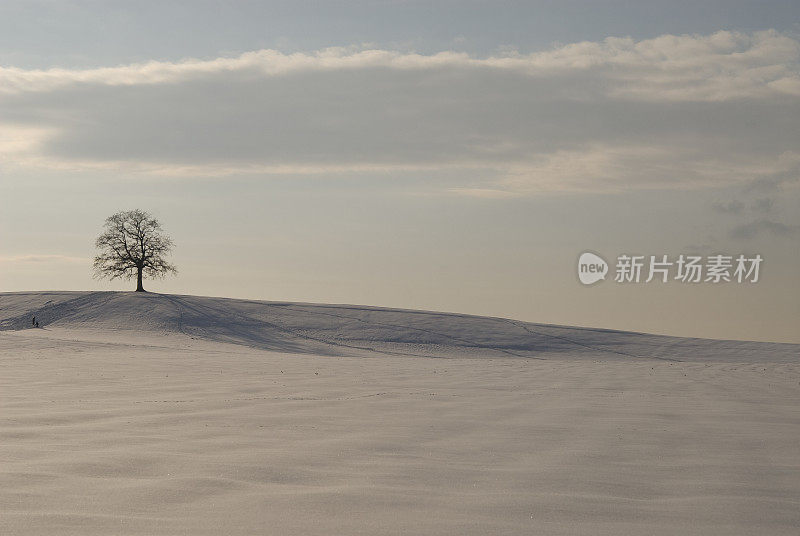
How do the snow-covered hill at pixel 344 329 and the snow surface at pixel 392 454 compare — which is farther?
the snow-covered hill at pixel 344 329

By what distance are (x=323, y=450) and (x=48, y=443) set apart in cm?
233

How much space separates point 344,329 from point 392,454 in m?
40.5

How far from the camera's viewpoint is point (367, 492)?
5.15m

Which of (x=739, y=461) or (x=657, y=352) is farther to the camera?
(x=657, y=352)

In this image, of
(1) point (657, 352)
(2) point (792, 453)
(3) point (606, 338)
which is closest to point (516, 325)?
(3) point (606, 338)

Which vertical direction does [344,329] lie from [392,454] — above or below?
below

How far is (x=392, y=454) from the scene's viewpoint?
663 cm

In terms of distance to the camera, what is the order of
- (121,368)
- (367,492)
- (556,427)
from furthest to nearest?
(121,368), (556,427), (367,492)

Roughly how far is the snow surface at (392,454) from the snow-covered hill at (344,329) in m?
25.3

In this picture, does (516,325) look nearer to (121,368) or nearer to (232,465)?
(121,368)

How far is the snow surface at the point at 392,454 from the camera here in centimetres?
459

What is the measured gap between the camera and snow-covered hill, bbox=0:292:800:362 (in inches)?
1660

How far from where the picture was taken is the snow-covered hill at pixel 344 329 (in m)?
42.2

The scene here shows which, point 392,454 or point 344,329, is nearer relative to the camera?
point 392,454
